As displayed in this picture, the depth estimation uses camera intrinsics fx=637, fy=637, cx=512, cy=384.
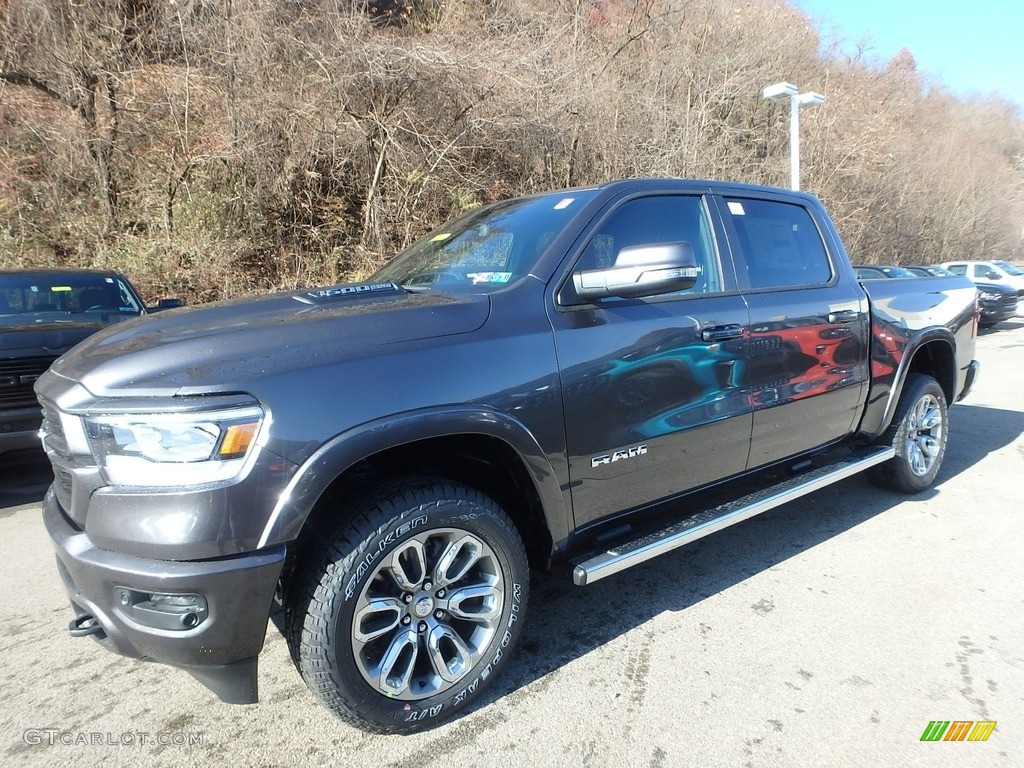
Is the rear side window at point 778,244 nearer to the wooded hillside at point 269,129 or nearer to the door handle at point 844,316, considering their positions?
the door handle at point 844,316

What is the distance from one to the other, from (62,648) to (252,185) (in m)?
10.4

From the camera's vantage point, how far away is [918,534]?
152 inches

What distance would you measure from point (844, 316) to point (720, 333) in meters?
1.22

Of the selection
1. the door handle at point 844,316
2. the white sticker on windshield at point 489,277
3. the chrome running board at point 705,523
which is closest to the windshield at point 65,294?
the white sticker on windshield at point 489,277

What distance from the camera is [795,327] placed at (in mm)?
3385

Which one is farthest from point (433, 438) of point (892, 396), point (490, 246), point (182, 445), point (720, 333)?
point (892, 396)

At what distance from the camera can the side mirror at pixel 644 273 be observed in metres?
2.41

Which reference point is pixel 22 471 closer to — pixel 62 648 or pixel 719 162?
pixel 62 648

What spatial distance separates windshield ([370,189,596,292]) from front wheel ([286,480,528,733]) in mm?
971

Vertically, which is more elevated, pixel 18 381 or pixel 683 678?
pixel 18 381

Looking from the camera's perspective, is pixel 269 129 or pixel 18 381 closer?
pixel 18 381
